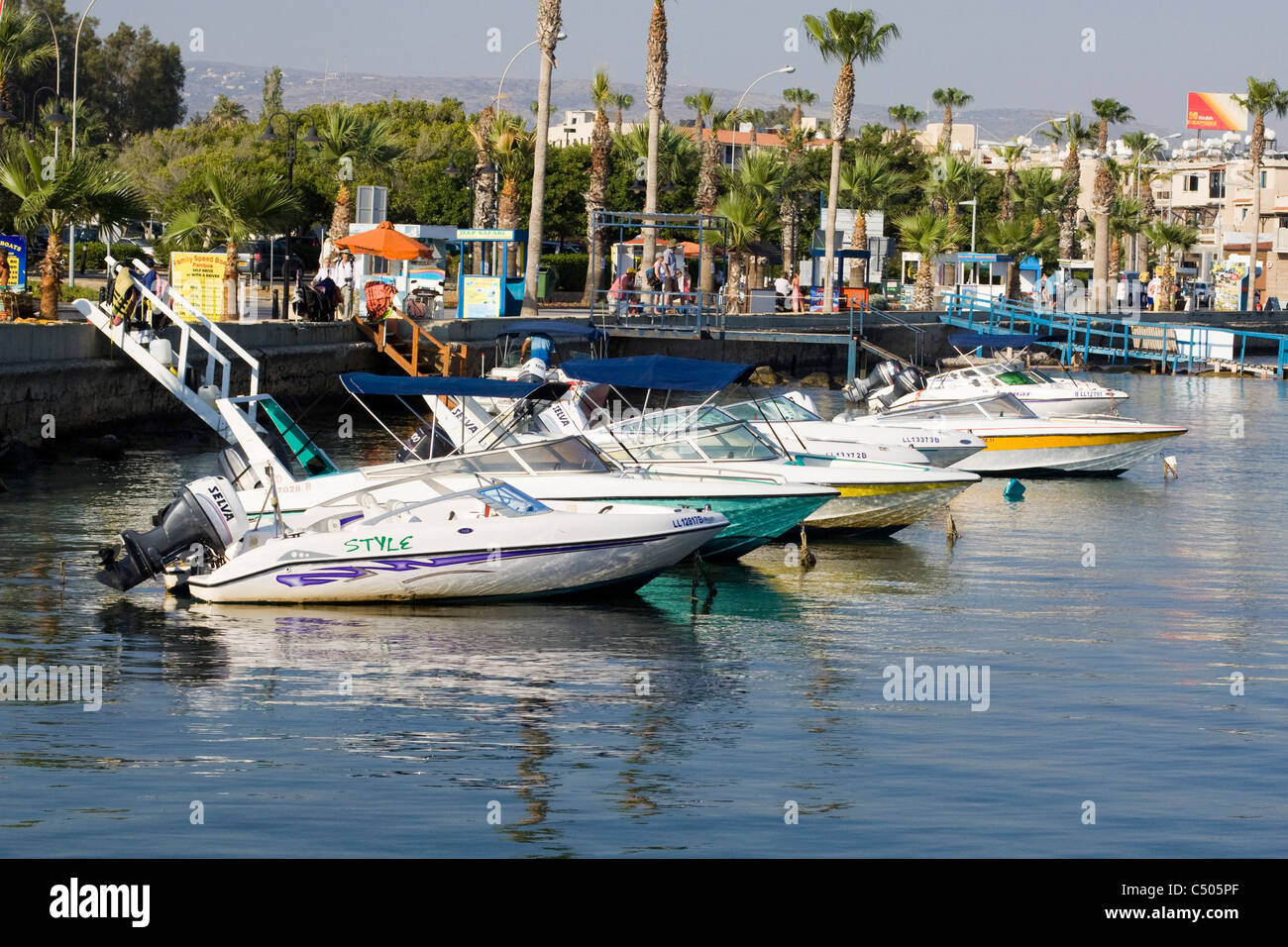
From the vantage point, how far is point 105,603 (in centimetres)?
1727

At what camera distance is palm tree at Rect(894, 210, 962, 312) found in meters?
66.8

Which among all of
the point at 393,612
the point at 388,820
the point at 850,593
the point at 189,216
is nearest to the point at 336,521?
the point at 393,612

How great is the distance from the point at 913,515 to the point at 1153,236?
7462 cm

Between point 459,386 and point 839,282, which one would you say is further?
point 839,282

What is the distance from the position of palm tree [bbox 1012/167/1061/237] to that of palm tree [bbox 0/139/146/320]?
64.8 m

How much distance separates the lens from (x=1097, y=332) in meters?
62.3

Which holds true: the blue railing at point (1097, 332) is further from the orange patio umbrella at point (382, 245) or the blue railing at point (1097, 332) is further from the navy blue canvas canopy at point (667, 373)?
the navy blue canvas canopy at point (667, 373)

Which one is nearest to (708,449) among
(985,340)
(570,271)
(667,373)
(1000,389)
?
(667,373)

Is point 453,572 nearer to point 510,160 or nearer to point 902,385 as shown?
point 902,385

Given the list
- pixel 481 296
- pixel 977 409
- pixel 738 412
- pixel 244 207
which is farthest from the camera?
pixel 481 296

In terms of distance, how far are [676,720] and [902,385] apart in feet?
73.6

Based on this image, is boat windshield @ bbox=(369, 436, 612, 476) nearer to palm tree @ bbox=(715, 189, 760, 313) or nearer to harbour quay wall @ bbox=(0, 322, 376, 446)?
harbour quay wall @ bbox=(0, 322, 376, 446)

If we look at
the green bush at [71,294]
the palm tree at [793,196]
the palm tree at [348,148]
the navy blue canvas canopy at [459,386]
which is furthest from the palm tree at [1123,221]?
the navy blue canvas canopy at [459,386]
